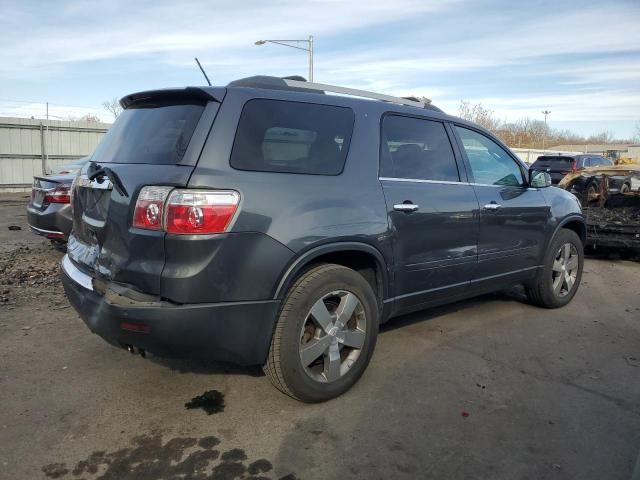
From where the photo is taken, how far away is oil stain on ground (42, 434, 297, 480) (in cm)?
264

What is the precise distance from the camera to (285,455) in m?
2.84

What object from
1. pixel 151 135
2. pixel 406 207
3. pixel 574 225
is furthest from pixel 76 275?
pixel 574 225

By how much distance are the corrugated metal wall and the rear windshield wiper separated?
14.8m

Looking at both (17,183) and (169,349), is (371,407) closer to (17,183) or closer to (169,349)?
(169,349)

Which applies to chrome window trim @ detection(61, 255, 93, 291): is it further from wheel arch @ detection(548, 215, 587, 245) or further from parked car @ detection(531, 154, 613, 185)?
parked car @ detection(531, 154, 613, 185)

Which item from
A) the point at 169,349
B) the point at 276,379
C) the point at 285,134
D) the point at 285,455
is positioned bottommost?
the point at 285,455

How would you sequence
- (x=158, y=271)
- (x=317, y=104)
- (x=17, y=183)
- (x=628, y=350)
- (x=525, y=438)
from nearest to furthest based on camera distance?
(x=158, y=271)
(x=525, y=438)
(x=317, y=104)
(x=628, y=350)
(x=17, y=183)

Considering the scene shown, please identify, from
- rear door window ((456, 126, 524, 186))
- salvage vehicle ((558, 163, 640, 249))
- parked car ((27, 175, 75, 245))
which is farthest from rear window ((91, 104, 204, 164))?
salvage vehicle ((558, 163, 640, 249))

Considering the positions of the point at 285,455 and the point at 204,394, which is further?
the point at 204,394

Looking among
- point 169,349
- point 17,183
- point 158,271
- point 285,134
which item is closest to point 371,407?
point 169,349

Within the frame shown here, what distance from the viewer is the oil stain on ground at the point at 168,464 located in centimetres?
264

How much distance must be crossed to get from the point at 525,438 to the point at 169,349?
6.63ft

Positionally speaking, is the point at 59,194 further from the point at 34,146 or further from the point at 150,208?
the point at 34,146

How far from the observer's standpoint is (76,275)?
3.45 metres
